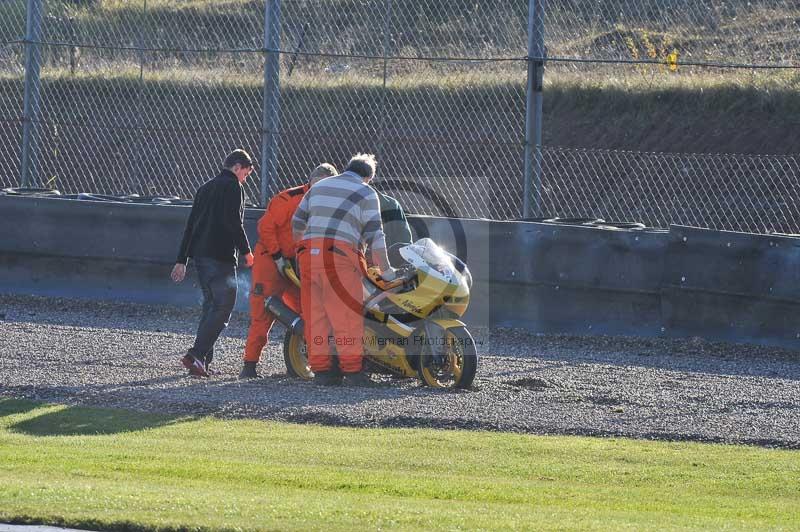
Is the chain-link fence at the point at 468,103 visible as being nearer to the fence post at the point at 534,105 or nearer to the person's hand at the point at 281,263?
the fence post at the point at 534,105

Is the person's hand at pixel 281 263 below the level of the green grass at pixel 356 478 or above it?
above

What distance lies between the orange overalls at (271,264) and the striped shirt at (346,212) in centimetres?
42

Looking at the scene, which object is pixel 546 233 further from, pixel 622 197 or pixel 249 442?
pixel 622 197

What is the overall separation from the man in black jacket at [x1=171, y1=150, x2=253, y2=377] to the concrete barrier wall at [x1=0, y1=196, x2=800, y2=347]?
2.43 meters

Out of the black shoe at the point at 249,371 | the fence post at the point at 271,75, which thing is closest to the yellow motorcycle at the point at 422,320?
the black shoe at the point at 249,371

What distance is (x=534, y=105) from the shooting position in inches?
492

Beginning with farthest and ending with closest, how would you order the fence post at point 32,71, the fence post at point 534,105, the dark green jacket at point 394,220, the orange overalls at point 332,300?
the fence post at point 32,71
the fence post at point 534,105
the dark green jacket at point 394,220
the orange overalls at point 332,300

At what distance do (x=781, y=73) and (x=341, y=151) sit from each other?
7.39m

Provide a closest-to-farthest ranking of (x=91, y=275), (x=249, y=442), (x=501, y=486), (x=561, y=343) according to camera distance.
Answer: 1. (x=501, y=486)
2. (x=249, y=442)
3. (x=561, y=343)
4. (x=91, y=275)

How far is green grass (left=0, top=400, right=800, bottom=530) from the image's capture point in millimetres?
5969

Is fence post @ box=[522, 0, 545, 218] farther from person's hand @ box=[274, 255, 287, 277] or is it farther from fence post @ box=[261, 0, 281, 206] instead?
person's hand @ box=[274, 255, 287, 277]

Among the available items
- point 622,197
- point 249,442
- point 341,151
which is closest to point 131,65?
point 341,151

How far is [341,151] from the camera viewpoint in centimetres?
2314

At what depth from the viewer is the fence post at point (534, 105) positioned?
12.4 metres
